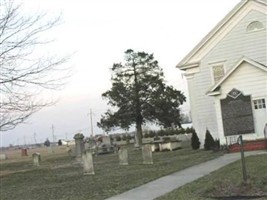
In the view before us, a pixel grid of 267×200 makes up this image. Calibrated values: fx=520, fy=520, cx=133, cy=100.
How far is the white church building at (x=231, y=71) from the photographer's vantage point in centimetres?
2669

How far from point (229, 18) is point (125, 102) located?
54.3 ft

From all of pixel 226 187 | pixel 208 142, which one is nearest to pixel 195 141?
pixel 208 142

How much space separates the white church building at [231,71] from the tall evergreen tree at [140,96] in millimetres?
12189

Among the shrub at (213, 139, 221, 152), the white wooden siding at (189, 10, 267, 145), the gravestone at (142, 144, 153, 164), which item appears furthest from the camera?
the white wooden siding at (189, 10, 267, 145)

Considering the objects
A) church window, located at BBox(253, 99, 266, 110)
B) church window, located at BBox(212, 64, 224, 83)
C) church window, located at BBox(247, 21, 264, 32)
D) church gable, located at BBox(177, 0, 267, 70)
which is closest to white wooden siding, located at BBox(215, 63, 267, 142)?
church window, located at BBox(253, 99, 266, 110)

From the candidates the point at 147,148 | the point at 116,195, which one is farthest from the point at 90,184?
the point at 147,148

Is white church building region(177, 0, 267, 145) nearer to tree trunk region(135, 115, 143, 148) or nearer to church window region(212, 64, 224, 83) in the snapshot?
church window region(212, 64, 224, 83)

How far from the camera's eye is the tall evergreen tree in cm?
4416

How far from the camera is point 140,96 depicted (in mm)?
44125

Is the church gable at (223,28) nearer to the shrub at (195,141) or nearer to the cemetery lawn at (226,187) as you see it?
the shrub at (195,141)

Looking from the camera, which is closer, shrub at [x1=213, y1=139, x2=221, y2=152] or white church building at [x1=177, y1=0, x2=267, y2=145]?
white church building at [x1=177, y1=0, x2=267, y2=145]

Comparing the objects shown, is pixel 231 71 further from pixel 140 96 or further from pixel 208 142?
pixel 140 96

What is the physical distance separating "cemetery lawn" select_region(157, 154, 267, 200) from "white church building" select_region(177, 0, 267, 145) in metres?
10.3

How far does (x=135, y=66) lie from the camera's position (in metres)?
45.3
